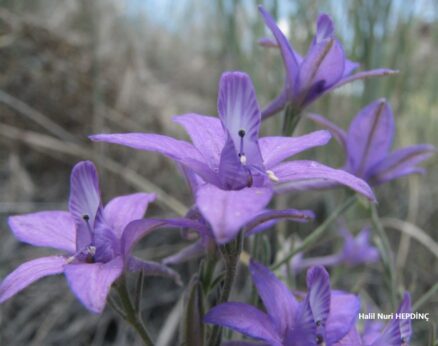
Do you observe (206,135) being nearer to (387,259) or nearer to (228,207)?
(228,207)

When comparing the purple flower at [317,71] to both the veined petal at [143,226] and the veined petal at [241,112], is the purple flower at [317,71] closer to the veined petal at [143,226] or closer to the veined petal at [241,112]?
the veined petal at [241,112]

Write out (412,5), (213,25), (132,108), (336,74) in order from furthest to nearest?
(213,25)
(132,108)
(412,5)
(336,74)

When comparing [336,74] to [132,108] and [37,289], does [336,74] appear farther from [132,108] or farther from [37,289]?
[132,108]

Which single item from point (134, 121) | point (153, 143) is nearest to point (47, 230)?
point (153, 143)

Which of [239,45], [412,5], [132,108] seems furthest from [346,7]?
[132,108]

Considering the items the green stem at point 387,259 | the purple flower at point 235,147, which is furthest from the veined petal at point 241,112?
the green stem at point 387,259

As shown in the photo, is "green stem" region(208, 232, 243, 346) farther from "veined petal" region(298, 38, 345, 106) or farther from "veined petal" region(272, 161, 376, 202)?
"veined petal" region(298, 38, 345, 106)
